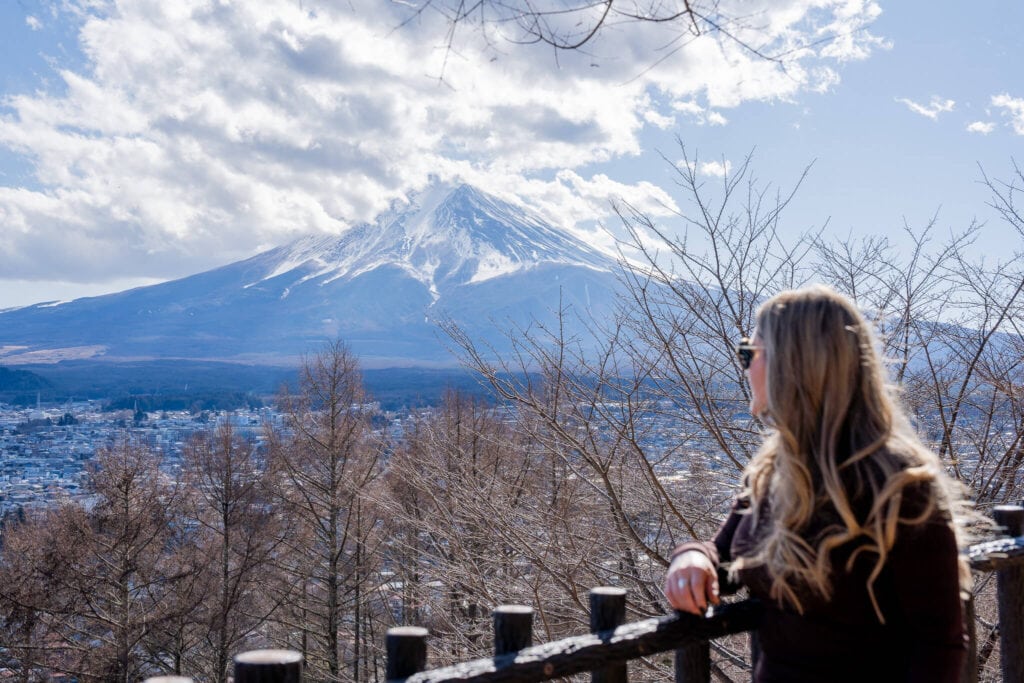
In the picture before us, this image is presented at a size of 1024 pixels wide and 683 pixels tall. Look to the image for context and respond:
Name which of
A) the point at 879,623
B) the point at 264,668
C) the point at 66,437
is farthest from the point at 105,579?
the point at 66,437

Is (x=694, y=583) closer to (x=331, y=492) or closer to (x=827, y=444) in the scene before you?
(x=827, y=444)

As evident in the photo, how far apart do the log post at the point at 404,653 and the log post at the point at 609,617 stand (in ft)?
1.41

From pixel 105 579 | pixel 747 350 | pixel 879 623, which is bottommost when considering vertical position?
pixel 105 579

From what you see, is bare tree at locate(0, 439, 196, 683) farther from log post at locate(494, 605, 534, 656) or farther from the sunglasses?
the sunglasses

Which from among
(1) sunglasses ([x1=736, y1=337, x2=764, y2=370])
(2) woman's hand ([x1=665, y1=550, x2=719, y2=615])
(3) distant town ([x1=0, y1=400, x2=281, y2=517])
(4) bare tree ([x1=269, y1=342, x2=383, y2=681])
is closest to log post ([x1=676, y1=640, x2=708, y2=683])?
(2) woman's hand ([x1=665, y1=550, x2=719, y2=615])

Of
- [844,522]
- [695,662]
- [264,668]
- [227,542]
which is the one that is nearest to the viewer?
[264,668]

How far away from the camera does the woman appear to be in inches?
52.0

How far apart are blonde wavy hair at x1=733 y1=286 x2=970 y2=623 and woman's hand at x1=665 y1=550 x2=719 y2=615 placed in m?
0.18

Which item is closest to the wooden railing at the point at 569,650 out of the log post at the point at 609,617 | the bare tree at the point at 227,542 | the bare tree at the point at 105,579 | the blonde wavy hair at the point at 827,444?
the log post at the point at 609,617

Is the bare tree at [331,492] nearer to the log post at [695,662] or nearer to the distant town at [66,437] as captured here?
the distant town at [66,437]

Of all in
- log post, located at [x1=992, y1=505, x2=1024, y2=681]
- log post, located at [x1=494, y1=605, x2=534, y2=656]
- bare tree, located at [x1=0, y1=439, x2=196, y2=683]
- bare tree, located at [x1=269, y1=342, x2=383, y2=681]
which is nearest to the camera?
log post, located at [x1=494, y1=605, x2=534, y2=656]

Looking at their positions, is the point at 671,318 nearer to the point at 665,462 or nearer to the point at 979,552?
the point at 665,462

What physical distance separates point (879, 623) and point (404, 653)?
2.79 ft

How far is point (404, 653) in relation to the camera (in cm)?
145
